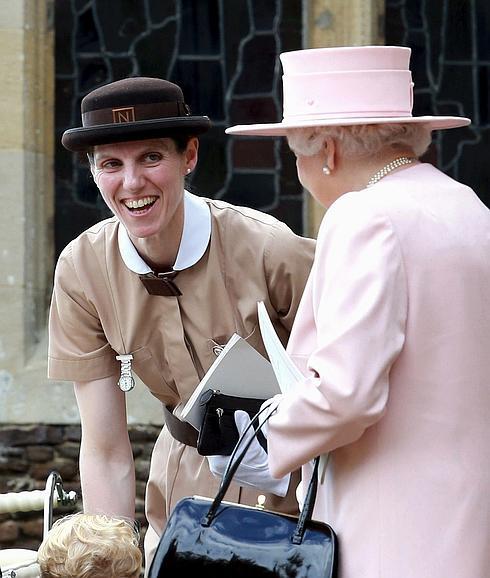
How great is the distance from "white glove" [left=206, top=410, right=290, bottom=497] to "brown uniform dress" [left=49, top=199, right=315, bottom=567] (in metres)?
0.34

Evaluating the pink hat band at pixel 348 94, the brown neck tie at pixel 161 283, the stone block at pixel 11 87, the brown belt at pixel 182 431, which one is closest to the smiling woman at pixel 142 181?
the brown neck tie at pixel 161 283

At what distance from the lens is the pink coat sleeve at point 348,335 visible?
2953 mm

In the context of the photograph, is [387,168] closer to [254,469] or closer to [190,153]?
[254,469]

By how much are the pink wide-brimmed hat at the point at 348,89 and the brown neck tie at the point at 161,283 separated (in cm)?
77

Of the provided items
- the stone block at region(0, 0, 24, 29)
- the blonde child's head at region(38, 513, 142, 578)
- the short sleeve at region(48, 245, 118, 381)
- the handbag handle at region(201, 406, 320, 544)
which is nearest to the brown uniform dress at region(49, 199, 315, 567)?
the short sleeve at region(48, 245, 118, 381)

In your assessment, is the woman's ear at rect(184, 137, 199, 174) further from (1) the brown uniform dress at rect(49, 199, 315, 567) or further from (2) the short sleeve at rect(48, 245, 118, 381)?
(2) the short sleeve at rect(48, 245, 118, 381)

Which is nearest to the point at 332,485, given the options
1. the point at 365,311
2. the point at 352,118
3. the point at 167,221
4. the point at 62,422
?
the point at 365,311

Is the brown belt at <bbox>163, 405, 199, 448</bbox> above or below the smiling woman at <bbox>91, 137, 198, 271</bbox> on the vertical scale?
below

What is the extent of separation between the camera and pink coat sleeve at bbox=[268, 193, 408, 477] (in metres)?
2.95

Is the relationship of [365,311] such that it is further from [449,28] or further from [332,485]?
[449,28]

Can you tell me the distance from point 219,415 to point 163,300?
0.58 m

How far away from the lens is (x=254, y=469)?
3.58 m

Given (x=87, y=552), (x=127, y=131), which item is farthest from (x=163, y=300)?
(x=87, y=552)

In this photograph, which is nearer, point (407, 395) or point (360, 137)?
point (407, 395)
